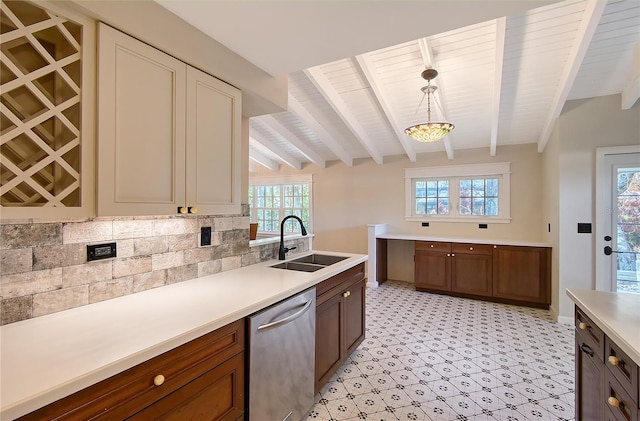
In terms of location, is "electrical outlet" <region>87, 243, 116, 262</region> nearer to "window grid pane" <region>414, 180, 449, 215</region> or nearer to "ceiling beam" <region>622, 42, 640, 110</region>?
"ceiling beam" <region>622, 42, 640, 110</region>

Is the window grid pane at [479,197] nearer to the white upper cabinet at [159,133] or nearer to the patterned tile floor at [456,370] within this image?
Result: the patterned tile floor at [456,370]

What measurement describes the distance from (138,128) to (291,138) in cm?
386

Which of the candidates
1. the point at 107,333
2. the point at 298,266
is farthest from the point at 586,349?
the point at 107,333

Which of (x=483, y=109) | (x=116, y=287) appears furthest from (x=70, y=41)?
(x=483, y=109)

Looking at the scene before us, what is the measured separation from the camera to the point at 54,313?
1272 mm

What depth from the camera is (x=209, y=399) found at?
1.24 metres

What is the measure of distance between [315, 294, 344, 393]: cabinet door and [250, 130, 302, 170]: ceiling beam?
12.5 feet

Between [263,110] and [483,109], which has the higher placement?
[483,109]

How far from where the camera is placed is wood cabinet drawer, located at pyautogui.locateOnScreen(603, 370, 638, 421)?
104 cm

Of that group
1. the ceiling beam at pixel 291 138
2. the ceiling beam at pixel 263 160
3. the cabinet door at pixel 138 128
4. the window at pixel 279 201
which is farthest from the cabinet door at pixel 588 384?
the ceiling beam at pixel 263 160

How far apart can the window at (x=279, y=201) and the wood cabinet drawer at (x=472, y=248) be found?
310 centimetres

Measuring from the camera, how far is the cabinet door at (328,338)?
204 centimetres

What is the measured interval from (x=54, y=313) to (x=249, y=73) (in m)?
1.64

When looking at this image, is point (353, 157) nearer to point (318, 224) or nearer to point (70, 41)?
point (318, 224)
